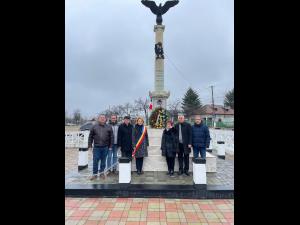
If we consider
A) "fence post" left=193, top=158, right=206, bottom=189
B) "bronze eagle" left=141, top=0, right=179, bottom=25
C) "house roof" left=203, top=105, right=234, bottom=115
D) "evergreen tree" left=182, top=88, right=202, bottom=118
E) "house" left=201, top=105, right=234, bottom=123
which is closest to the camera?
"fence post" left=193, top=158, right=206, bottom=189

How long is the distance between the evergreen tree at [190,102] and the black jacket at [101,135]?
44.8m

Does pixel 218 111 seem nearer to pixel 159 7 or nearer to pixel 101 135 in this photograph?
pixel 159 7

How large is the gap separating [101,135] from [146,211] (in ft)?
7.97

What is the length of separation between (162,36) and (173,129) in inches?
284

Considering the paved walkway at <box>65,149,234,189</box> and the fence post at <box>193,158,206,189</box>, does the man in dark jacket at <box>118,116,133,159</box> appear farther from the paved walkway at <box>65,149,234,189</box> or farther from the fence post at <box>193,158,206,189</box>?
the fence post at <box>193,158,206,189</box>

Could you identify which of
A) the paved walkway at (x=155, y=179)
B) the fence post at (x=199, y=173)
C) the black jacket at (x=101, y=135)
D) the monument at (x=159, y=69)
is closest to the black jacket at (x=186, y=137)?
the fence post at (x=199, y=173)

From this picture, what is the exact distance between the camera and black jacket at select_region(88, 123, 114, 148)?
5457mm

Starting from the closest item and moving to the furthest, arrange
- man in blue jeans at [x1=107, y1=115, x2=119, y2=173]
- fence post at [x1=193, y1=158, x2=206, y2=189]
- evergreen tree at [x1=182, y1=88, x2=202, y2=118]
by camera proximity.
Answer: fence post at [x1=193, y1=158, x2=206, y2=189] → man in blue jeans at [x1=107, y1=115, x2=119, y2=173] → evergreen tree at [x1=182, y1=88, x2=202, y2=118]

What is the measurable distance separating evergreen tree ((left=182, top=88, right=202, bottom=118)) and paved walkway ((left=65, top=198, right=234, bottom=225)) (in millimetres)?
45597

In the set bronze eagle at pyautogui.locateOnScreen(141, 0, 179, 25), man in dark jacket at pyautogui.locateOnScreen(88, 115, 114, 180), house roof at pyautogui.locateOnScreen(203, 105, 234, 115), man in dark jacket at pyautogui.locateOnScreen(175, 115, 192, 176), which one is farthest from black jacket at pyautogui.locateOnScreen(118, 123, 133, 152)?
house roof at pyautogui.locateOnScreen(203, 105, 234, 115)

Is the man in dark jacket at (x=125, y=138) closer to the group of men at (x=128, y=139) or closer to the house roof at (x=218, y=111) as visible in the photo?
the group of men at (x=128, y=139)
